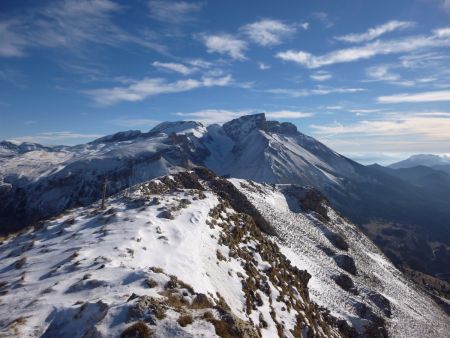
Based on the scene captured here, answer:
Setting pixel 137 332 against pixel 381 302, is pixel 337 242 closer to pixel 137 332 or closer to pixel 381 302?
pixel 381 302

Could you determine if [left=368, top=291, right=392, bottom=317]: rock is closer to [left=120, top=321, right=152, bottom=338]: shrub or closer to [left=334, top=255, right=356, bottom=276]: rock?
[left=334, top=255, right=356, bottom=276]: rock

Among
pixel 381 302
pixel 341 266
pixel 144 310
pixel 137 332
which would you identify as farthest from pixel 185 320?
pixel 341 266

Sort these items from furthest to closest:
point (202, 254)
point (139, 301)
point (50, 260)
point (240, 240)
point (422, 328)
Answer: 1. point (422, 328)
2. point (240, 240)
3. point (202, 254)
4. point (50, 260)
5. point (139, 301)

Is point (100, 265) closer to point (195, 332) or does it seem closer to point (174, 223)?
point (195, 332)

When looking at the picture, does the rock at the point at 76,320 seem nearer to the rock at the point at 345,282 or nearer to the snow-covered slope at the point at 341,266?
the snow-covered slope at the point at 341,266

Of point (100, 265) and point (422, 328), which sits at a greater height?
point (100, 265)

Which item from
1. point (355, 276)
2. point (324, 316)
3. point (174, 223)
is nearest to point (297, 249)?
point (355, 276)

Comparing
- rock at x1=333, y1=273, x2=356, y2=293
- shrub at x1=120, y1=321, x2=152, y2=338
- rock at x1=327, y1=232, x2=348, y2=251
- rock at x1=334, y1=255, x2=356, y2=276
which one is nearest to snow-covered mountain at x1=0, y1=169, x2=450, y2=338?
shrub at x1=120, y1=321, x2=152, y2=338
